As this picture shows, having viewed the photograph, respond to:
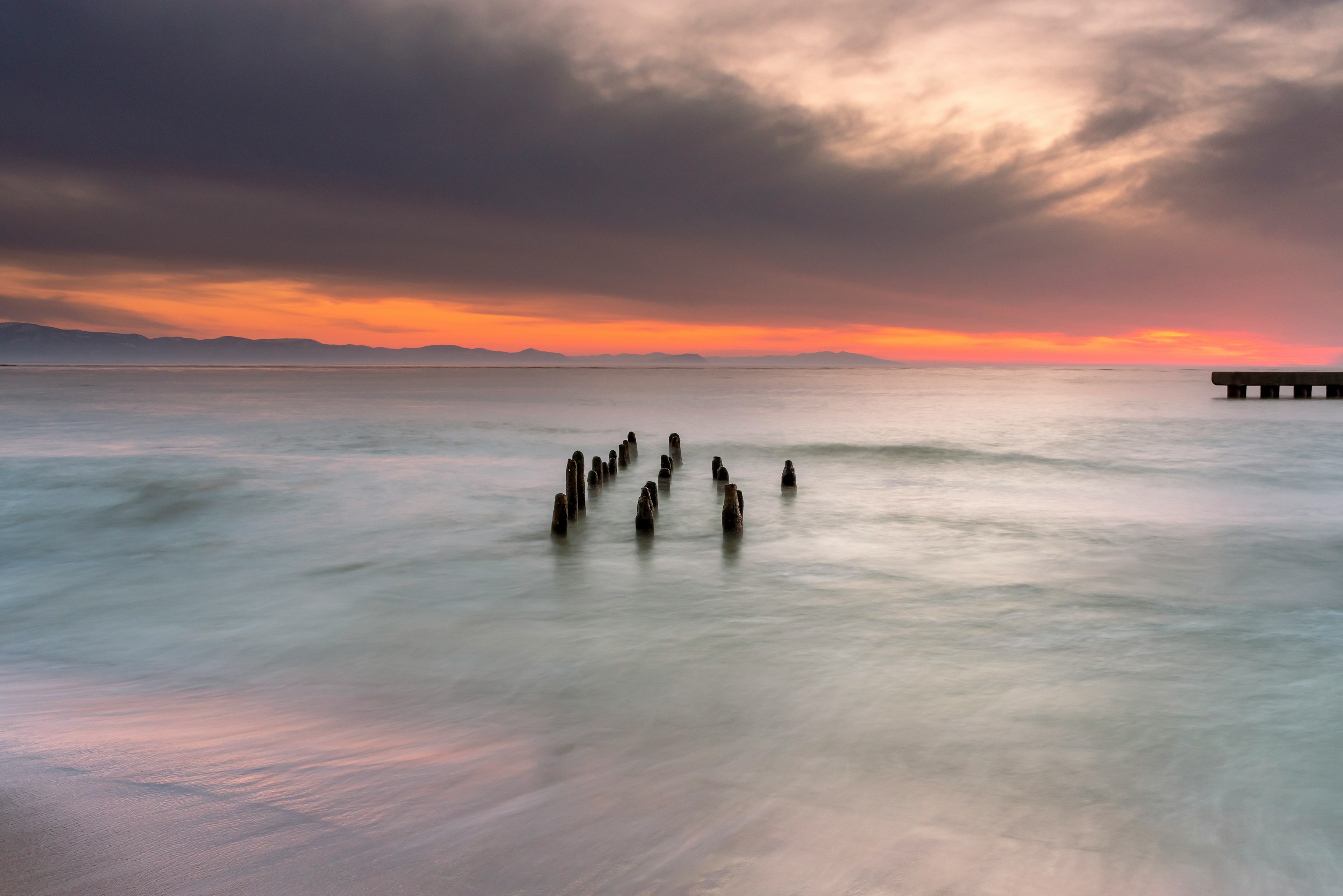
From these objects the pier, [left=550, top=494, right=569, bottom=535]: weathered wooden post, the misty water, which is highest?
the pier

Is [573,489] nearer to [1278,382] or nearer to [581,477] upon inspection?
[581,477]

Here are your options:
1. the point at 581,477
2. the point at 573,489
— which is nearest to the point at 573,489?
the point at 573,489

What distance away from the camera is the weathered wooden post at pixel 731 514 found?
12977 mm

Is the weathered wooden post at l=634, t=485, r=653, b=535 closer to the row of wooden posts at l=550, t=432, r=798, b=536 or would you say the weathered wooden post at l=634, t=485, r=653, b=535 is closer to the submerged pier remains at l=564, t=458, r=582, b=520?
the row of wooden posts at l=550, t=432, r=798, b=536

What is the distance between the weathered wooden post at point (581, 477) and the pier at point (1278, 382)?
53303 mm

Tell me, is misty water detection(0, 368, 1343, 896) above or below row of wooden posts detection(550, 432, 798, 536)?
below

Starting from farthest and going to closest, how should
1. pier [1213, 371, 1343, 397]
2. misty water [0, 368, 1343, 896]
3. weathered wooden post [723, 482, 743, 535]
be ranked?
pier [1213, 371, 1343, 397] → weathered wooden post [723, 482, 743, 535] → misty water [0, 368, 1343, 896]

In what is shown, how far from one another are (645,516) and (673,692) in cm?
628

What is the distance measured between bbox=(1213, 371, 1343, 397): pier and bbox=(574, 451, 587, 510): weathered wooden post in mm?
53303

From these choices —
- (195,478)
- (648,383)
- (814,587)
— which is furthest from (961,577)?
(648,383)

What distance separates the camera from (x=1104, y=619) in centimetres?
895

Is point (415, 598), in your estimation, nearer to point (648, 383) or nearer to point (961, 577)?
point (961, 577)

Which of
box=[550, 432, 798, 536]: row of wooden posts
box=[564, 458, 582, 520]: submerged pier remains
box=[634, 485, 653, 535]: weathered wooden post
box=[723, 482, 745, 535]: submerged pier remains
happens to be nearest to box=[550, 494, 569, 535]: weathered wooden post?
box=[550, 432, 798, 536]: row of wooden posts

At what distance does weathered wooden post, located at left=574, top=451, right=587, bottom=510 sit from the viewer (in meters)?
14.6
